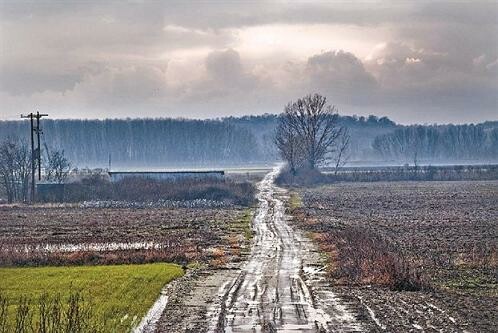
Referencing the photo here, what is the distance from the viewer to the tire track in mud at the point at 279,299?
19500 mm

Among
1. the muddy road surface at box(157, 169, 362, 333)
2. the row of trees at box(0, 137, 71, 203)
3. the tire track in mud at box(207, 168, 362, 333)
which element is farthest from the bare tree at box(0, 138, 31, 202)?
the muddy road surface at box(157, 169, 362, 333)

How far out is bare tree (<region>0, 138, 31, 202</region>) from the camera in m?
77.6

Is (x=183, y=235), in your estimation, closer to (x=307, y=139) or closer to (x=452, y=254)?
(x=452, y=254)

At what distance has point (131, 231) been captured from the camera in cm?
4556

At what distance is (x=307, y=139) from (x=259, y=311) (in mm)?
94717

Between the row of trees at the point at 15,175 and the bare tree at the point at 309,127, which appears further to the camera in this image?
the bare tree at the point at 309,127

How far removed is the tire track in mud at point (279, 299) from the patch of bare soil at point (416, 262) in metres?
0.85

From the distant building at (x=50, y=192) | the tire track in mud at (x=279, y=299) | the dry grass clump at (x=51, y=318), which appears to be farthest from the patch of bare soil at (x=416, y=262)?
the distant building at (x=50, y=192)

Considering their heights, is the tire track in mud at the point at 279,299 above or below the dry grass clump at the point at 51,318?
below

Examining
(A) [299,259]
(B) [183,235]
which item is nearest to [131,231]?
(B) [183,235]

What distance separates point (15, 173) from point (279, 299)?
205ft

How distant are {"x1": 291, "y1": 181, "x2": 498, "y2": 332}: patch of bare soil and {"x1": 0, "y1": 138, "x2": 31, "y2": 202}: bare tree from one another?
114 ft

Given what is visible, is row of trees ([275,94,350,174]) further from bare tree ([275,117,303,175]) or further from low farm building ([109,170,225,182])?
low farm building ([109,170,225,182])

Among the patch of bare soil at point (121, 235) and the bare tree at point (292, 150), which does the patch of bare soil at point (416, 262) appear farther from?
the bare tree at point (292, 150)
